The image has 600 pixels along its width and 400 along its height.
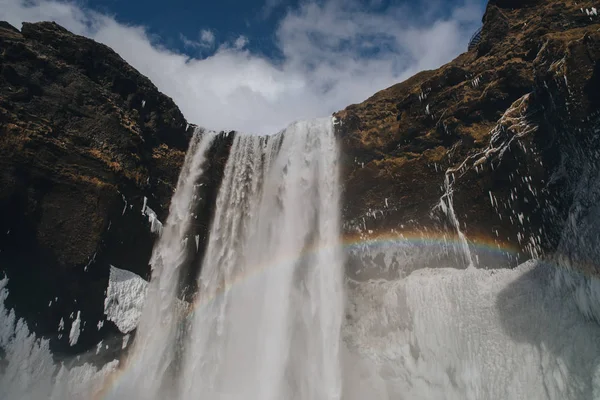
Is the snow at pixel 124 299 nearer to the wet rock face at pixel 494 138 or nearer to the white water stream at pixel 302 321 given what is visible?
the white water stream at pixel 302 321

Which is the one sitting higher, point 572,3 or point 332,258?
point 572,3

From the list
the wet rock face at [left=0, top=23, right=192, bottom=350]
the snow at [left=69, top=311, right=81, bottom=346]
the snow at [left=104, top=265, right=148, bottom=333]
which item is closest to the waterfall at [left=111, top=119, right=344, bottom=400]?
the snow at [left=104, top=265, right=148, bottom=333]

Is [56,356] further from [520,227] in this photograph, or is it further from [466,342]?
[520,227]

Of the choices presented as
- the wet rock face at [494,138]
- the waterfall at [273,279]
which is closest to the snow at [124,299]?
the waterfall at [273,279]

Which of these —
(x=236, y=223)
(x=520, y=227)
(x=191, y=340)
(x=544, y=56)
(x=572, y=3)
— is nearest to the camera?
(x=544, y=56)

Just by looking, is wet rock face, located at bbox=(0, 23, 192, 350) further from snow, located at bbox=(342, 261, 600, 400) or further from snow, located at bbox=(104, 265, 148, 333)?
snow, located at bbox=(342, 261, 600, 400)

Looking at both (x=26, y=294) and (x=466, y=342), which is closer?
(x=466, y=342)

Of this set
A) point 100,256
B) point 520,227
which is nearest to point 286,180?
point 100,256
